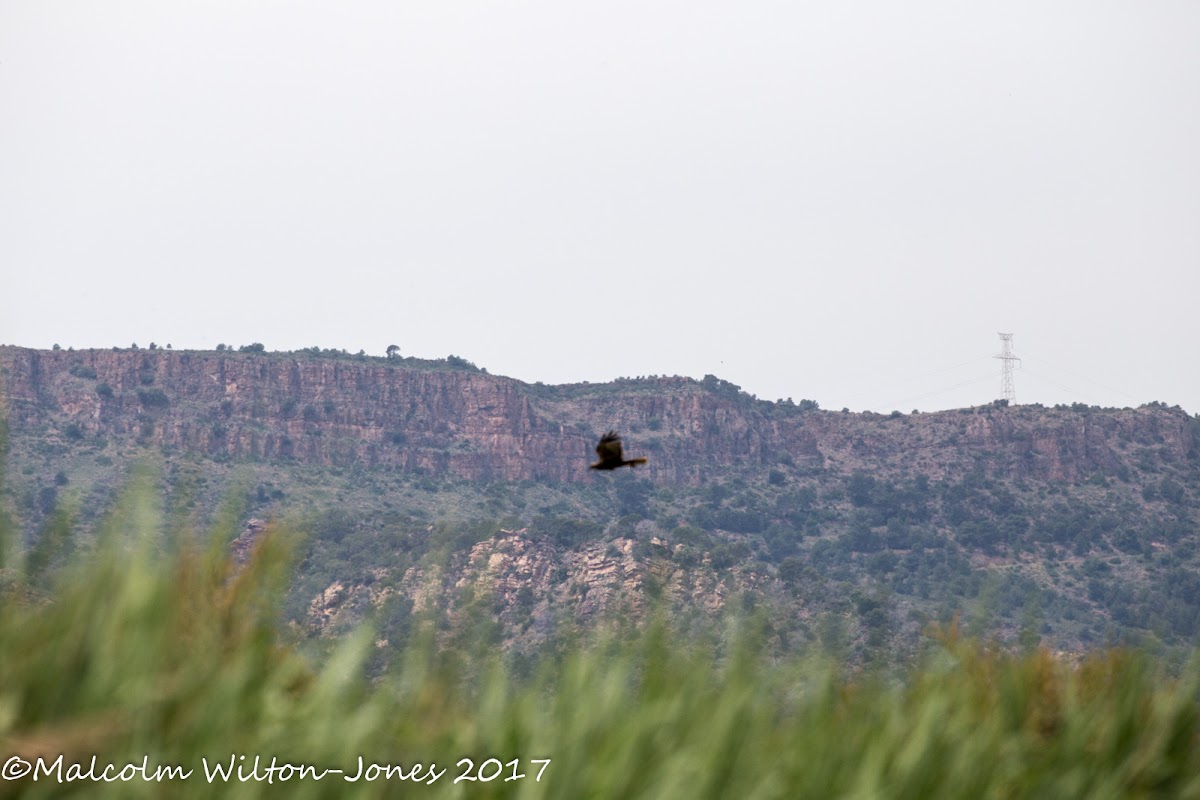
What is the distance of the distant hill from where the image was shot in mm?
85250

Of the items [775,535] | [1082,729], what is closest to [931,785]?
[1082,729]

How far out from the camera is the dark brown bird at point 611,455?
6086 mm

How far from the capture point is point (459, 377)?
128 m

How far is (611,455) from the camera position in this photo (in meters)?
6.21

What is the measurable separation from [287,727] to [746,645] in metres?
1.90

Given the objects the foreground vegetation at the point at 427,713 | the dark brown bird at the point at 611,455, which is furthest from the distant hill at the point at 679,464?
the foreground vegetation at the point at 427,713

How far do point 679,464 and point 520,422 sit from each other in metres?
14.3

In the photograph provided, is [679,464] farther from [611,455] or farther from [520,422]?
[611,455]

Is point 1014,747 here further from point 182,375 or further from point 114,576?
point 182,375

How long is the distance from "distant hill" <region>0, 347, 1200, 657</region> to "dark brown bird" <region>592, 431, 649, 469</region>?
207 feet

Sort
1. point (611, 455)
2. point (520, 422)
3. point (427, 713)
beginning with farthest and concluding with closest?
point (520, 422) → point (611, 455) → point (427, 713)

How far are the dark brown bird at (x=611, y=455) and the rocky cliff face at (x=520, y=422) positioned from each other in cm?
9781

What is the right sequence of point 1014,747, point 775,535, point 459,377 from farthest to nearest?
point 459,377, point 775,535, point 1014,747

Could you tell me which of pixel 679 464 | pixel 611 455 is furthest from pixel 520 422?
pixel 611 455
